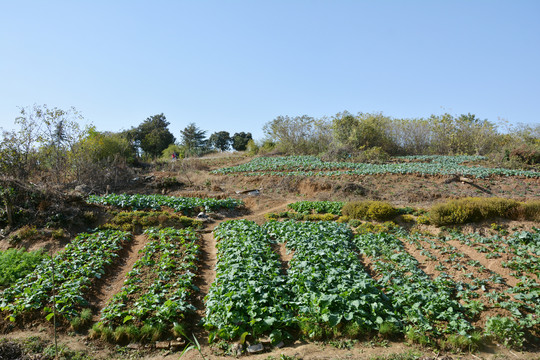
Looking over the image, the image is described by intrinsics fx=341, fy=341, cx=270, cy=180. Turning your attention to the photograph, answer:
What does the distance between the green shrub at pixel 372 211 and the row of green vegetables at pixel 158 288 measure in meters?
5.87

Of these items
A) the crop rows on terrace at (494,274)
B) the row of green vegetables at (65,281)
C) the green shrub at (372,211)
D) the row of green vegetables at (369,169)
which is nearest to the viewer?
the crop rows on terrace at (494,274)

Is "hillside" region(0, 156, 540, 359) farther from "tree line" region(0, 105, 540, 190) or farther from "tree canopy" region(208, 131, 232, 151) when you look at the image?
"tree canopy" region(208, 131, 232, 151)

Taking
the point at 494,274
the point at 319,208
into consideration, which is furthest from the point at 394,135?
the point at 494,274

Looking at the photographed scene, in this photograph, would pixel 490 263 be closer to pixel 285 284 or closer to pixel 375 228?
pixel 375 228

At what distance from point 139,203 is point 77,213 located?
2.61m

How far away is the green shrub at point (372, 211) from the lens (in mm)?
11969

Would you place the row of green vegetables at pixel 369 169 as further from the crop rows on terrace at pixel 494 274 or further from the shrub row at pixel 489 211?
the crop rows on terrace at pixel 494 274

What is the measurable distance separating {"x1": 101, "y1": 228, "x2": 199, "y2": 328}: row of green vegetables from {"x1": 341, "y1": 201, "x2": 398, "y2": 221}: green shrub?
587 cm

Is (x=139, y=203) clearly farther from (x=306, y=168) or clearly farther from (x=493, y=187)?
(x=493, y=187)

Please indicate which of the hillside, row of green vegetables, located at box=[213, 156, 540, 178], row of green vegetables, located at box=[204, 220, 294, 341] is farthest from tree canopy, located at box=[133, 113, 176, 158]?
row of green vegetables, located at box=[204, 220, 294, 341]

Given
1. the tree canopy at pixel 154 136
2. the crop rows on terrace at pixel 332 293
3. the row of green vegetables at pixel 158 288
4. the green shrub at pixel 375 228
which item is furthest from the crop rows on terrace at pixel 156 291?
the tree canopy at pixel 154 136

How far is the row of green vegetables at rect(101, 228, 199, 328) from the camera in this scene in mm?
6332

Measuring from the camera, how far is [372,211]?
1204 cm

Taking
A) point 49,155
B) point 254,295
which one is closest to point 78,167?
point 49,155
